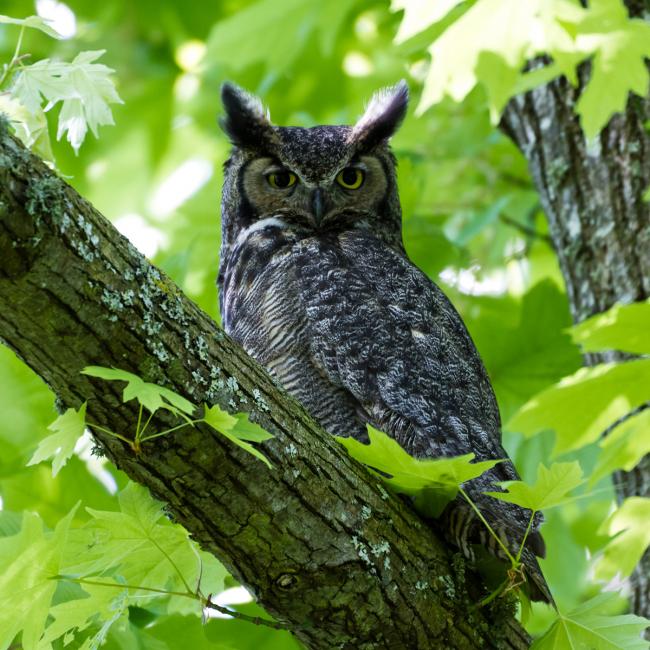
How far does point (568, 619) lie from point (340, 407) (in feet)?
3.08

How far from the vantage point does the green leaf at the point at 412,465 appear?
1.87 meters

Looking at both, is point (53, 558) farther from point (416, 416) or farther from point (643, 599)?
point (643, 599)

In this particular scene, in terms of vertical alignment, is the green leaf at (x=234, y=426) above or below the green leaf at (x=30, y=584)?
above

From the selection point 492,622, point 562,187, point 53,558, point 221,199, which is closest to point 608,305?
point 562,187

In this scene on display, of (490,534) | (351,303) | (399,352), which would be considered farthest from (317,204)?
(490,534)

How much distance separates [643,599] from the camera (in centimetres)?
288

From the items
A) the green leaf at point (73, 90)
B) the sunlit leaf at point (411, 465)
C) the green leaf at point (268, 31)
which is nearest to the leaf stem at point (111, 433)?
the sunlit leaf at point (411, 465)

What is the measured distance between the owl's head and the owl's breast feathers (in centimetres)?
30

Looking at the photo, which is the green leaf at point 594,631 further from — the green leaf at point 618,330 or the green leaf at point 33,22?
the green leaf at point 33,22

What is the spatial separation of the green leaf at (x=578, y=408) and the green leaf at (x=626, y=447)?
1.3 inches

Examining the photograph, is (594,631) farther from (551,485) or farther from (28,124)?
(28,124)

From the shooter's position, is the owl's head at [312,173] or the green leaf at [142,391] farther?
the owl's head at [312,173]

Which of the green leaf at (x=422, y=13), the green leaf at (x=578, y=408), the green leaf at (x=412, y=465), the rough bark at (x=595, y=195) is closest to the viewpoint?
the green leaf at (x=578, y=408)

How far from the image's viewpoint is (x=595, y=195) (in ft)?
10.8
